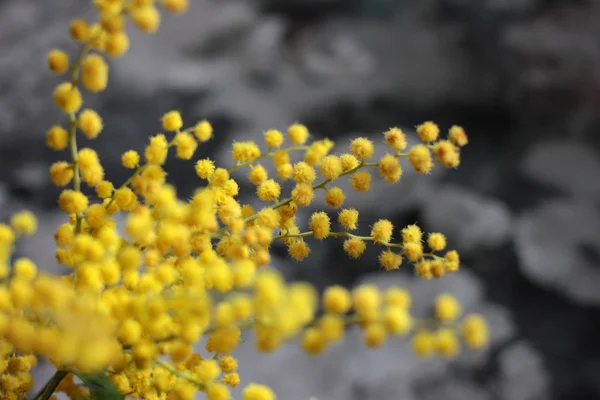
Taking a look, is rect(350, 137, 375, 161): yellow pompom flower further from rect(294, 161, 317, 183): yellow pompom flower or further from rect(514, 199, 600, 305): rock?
rect(514, 199, 600, 305): rock

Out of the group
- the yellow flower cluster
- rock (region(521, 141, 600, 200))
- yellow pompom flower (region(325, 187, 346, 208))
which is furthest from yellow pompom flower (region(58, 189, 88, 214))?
rock (region(521, 141, 600, 200))

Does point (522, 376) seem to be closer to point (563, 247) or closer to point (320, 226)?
point (563, 247)

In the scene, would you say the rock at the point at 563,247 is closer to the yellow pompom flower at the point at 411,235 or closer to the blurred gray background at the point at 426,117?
the blurred gray background at the point at 426,117

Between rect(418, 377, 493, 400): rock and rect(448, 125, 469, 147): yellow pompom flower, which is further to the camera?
rect(418, 377, 493, 400): rock

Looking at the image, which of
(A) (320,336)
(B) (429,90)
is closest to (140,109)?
(B) (429,90)

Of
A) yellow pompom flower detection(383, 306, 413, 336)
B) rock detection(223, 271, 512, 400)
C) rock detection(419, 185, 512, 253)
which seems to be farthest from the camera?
rock detection(419, 185, 512, 253)

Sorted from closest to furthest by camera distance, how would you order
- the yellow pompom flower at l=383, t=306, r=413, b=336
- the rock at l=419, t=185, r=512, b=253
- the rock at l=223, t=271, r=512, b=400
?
the yellow pompom flower at l=383, t=306, r=413, b=336, the rock at l=223, t=271, r=512, b=400, the rock at l=419, t=185, r=512, b=253

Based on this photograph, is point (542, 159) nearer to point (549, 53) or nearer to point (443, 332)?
point (549, 53)

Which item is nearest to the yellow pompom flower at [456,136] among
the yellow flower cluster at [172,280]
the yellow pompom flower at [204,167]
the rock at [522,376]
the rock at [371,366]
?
the yellow flower cluster at [172,280]
